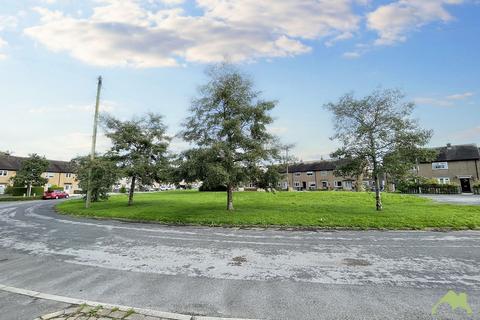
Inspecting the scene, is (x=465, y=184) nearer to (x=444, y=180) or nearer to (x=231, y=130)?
(x=444, y=180)

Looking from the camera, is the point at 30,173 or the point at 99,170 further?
the point at 30,173

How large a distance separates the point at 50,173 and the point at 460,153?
8804 cm

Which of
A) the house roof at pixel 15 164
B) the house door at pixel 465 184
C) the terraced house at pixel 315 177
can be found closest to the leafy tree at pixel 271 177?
the house door at pixel 465 184

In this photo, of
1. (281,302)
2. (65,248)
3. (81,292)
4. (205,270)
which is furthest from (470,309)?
(65,248)

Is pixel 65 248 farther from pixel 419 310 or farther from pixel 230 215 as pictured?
pixel 419 310

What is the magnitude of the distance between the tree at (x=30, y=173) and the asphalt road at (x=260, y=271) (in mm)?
46375

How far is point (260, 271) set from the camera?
711 cm

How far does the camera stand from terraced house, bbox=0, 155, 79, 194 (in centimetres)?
6119

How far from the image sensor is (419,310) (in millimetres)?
4777

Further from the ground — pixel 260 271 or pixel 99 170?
pixel 99 170

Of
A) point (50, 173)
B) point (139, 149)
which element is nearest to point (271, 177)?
point (139, 149)

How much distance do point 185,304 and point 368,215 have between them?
14073 millimetres
